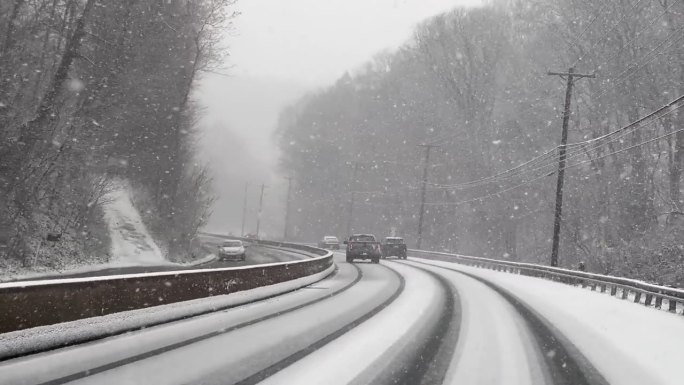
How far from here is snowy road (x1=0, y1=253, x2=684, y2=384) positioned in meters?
6.76

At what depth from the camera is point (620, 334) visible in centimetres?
1120

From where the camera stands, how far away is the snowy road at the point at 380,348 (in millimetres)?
6758

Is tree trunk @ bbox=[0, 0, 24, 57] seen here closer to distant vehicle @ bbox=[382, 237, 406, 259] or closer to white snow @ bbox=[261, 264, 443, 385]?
white snow @ bbox=[261, 264, 443, 385]

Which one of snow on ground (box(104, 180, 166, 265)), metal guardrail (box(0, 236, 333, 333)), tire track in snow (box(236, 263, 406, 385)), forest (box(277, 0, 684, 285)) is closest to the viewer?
tire track in snow (box(236, 263, 406, 385))

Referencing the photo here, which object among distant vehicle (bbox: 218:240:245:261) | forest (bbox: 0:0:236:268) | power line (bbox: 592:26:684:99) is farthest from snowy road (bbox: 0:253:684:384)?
distant vehicle (bbox: 218:240:245:261)

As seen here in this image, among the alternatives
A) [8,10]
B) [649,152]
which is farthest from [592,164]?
[8,10]

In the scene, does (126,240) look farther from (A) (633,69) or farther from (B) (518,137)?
(B) (518,137)

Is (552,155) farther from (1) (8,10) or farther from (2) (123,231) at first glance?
(1) (8,10)

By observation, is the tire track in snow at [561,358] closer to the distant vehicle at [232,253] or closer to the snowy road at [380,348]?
the snowy road at [380,348]

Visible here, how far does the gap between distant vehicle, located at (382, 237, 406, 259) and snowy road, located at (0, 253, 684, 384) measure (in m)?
30.3

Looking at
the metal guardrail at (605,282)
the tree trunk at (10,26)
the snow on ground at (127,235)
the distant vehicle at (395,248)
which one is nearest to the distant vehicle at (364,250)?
the metal guardrail at (605,282)

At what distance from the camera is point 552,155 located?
42562 millimetres

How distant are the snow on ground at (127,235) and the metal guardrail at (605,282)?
20863mm

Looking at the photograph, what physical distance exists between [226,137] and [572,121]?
377ft
